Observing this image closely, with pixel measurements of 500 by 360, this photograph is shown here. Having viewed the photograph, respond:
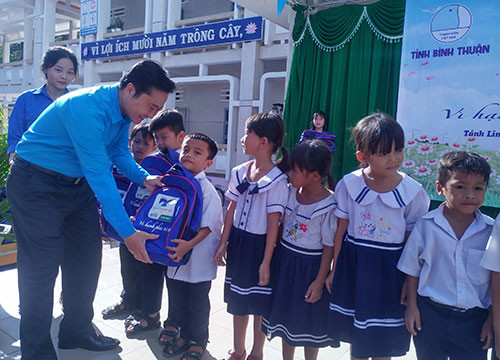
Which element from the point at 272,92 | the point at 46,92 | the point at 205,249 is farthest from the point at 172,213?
the point at 272,92

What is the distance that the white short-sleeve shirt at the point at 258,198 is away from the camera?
1.92 metres

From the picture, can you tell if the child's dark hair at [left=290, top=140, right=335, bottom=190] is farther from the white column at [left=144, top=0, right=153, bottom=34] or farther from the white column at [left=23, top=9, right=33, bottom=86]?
the white column at [left=23, top=9, right=33, bottom=86]

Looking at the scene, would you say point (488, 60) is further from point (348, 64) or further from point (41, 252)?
point (41, 252)

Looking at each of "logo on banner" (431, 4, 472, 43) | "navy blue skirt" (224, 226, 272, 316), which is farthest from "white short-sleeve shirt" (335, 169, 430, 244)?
"logo on banner" (431, 4, 472, 43)

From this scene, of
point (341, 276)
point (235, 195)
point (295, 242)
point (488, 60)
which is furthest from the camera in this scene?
point (488, 60)

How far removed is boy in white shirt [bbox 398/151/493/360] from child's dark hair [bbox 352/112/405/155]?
8.6 inches

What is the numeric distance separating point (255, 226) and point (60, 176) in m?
1.02

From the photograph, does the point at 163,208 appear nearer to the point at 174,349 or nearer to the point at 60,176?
the point at 60,176

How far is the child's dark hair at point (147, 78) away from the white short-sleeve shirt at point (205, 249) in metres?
0.59

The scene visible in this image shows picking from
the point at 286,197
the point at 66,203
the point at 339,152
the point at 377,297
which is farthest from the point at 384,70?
the point at 66,203

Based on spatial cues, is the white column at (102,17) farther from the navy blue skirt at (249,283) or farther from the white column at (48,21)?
the navy blue skirt at (249,283)

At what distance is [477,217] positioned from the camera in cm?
153

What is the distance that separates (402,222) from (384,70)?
3.22 metres

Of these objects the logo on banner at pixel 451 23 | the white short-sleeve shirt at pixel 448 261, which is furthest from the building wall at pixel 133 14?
the white short-sleeve shirt at pixel 448 261
